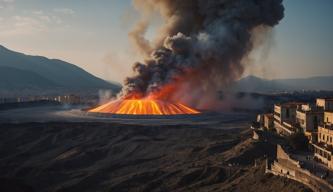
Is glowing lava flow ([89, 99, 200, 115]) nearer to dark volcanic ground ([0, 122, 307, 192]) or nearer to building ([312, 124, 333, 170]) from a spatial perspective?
dark volcanic ground ([0, 122, 307, 192])

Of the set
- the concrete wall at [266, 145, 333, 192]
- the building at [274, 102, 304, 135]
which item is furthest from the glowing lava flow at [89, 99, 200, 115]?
the concrete wall at [266, 145, 333, 192]

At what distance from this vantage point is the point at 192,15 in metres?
76.8

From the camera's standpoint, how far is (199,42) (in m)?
72.2

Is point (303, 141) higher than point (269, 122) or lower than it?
lower

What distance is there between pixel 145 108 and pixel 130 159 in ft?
84.8

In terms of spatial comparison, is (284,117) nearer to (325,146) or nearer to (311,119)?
(311,119)

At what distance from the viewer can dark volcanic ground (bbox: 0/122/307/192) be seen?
1421 inches

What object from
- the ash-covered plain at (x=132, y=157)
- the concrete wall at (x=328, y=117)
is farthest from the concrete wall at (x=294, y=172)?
the concrete wall at (x=328, y=117)

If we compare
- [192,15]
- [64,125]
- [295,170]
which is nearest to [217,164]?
[295,170]

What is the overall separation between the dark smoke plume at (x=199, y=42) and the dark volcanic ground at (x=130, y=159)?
13.2m

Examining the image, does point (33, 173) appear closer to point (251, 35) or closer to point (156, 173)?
point (156, 173)

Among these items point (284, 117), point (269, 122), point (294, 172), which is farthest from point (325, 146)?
point (269, 122)

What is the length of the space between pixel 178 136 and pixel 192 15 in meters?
26.4

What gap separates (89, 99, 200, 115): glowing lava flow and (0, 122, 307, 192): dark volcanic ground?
949cm
